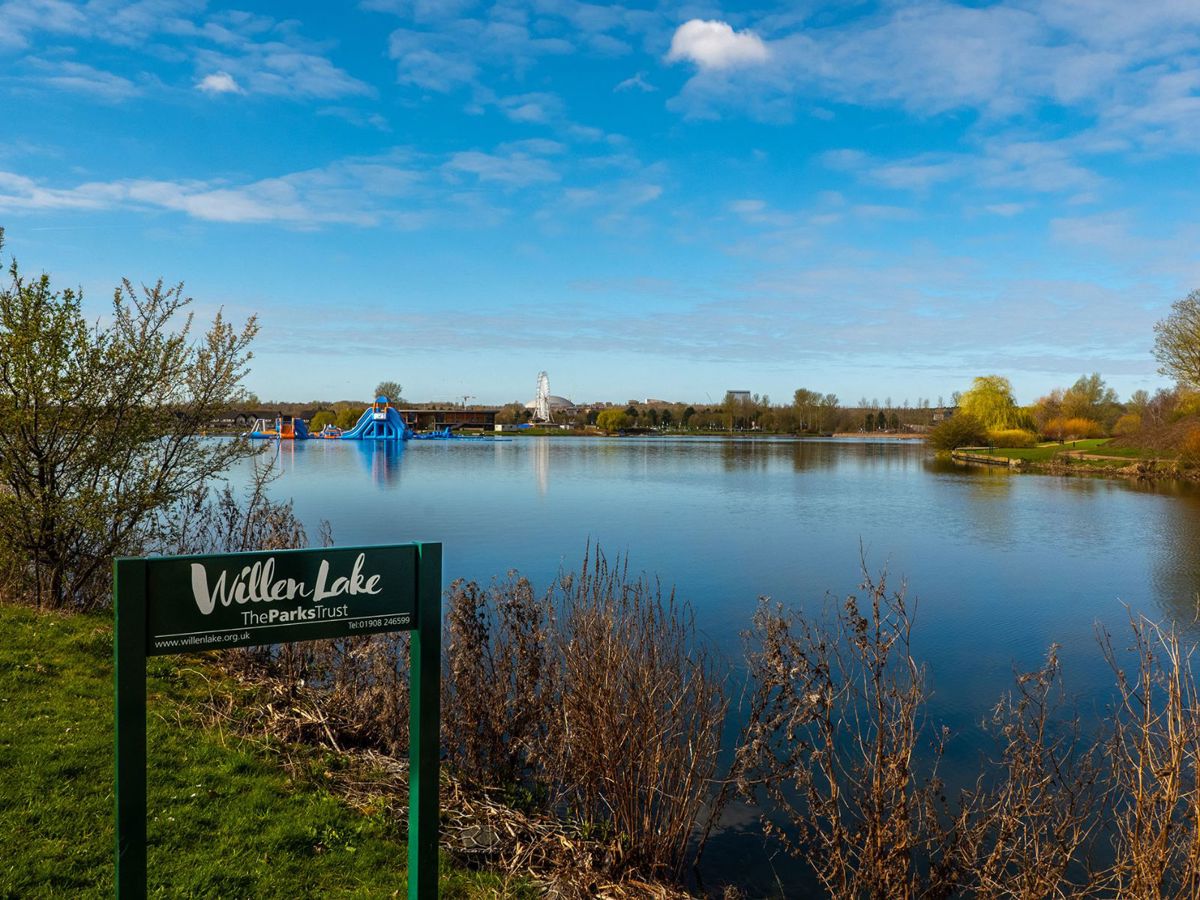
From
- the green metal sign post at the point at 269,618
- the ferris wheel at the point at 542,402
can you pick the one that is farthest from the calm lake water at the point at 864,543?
the ferris wheel at the point at 542,402

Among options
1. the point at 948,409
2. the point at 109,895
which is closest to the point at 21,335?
the point at 109,895

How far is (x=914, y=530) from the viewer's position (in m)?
21.9

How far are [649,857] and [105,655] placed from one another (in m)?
5.46

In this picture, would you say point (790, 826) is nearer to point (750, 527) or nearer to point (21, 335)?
point (21, 335)

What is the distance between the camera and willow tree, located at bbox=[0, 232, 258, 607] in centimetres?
Result: 853

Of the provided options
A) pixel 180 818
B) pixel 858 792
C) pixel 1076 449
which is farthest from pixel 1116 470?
pixel 180 818

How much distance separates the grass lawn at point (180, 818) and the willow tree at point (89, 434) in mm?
3243

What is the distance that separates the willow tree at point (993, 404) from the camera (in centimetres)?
7112

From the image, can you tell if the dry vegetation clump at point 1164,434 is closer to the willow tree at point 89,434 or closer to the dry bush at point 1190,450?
the dry bush at point 1190,450

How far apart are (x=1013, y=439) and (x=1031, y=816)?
6909 centimetres

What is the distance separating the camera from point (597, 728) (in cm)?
565

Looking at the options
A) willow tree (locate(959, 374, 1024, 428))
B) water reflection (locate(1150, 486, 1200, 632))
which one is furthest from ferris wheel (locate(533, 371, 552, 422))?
water reflection (locate(1150, 486, 1200, 632))

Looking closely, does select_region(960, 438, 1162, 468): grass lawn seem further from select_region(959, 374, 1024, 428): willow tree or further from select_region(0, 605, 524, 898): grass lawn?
select_region(0, 605, 524, 898): grass lawn

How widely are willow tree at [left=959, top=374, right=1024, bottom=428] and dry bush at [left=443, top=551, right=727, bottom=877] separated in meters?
72.9
